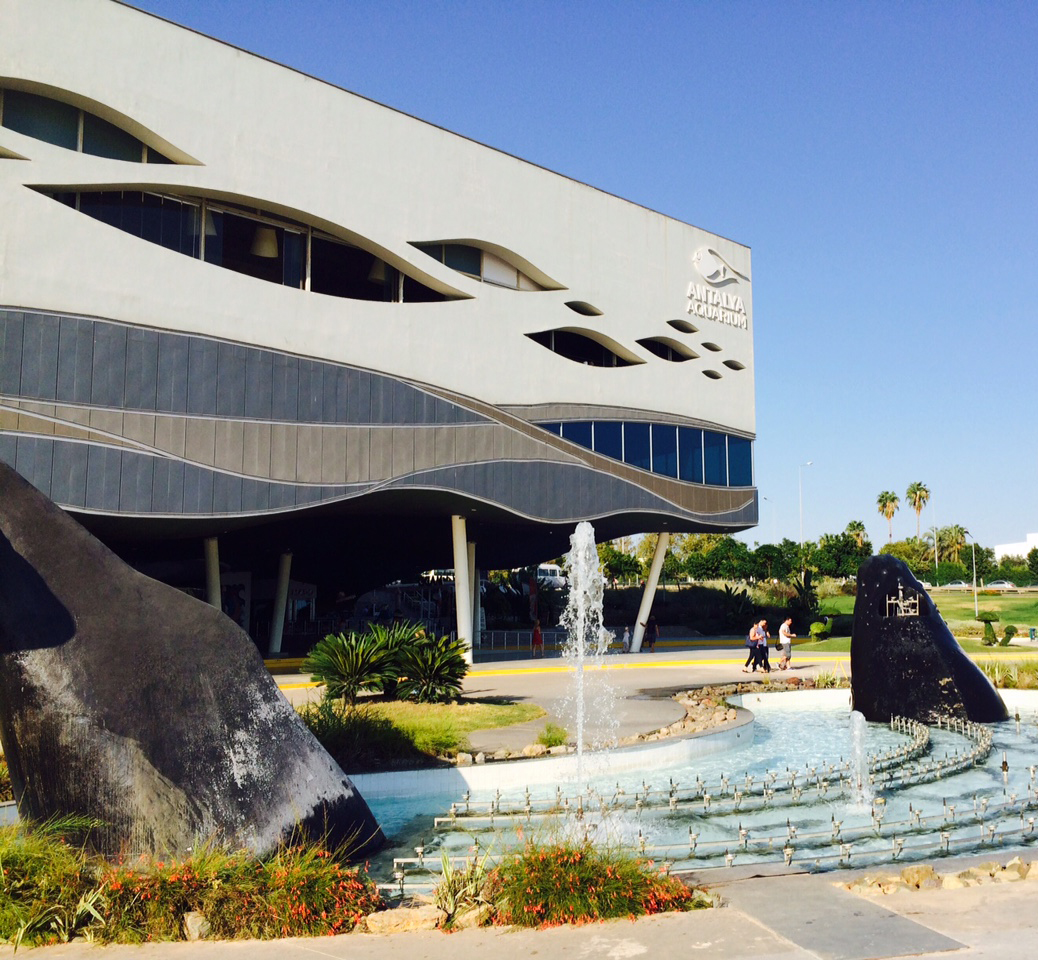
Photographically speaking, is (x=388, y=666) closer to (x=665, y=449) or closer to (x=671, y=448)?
(x=665, y=449)

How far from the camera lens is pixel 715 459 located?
44000 millimetres

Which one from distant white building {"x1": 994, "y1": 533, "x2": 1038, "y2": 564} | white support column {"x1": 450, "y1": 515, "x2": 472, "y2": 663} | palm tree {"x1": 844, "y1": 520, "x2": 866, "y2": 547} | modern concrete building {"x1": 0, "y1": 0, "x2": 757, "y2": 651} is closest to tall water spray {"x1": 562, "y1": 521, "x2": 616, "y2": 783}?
white support column {"x1": 450, "y1": 515, "x2": 472, "y2": 663}

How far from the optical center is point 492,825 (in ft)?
37.0

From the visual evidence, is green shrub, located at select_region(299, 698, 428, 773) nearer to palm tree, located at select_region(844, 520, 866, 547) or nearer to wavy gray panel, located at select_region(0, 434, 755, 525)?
wavy gray panel, located at select_region(0, 434, 755, 525)

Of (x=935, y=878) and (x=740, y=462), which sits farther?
(x=740, y=462)

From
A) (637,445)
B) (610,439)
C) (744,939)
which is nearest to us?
(744,939)

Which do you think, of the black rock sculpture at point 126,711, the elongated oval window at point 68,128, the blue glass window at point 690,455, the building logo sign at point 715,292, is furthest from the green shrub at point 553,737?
the building logo sign at point 715,292

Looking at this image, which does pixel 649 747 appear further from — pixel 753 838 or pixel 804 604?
pixel 804 604

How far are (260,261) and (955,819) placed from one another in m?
27.2

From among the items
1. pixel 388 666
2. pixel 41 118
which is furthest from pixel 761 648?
pixel 41 118

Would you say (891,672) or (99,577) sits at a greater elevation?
(99,577)

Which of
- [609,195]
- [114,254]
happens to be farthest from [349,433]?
[609,195]

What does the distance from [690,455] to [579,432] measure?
6.80 meters

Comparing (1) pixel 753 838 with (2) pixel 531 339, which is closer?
(1) pixel 753 838
